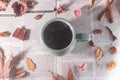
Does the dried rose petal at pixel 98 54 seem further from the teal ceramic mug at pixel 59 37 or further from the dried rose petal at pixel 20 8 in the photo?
the dried rose petal at pixel 20 8

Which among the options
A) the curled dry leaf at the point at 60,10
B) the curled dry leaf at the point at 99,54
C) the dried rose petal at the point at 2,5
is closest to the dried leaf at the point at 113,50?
the curled dry leaf at the point at 99,54

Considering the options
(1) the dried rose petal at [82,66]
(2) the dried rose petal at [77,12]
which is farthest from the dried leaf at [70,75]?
(2) the dried rose petal at [77,12]

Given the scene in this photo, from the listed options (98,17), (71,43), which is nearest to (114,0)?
(98,17)

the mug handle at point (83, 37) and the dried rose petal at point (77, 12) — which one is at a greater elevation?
the dried rose petal at point (77, 12)

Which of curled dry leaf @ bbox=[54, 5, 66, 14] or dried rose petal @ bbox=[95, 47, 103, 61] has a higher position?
curled dry leaf @ bbox=[54, 5, 66, 14]

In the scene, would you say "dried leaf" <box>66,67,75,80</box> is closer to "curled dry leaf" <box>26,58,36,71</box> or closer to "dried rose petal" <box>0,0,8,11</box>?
"curled dry leaf" <box>26,58,36,71</box>

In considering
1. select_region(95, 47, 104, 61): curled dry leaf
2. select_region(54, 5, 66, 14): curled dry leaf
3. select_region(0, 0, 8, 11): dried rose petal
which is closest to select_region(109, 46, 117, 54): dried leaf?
select_region(95, 47, 104, 61): curled dry leaf

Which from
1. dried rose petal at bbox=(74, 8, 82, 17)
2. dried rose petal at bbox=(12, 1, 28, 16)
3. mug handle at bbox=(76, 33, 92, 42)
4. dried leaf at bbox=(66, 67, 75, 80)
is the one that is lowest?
dried leaf at bbox=(66, 67, 75, 80)

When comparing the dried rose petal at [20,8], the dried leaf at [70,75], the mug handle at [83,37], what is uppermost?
the dried rose petal at [20,8]
